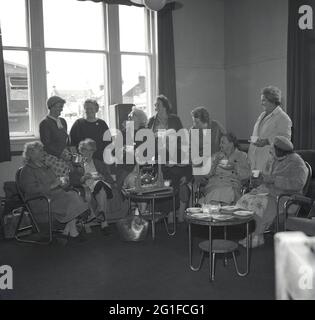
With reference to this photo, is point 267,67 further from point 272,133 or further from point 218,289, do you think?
point 218,289

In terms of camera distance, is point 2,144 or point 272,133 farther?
point 2,144

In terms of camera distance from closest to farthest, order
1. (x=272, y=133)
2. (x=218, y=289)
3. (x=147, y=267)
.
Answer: (x=218, y=289) < (x=147, y=267) < (x=272, y=133)

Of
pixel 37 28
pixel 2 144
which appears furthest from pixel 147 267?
pixel 37 28

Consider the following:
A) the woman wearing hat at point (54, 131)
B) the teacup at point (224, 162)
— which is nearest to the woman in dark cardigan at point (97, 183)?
the woman wearing hat at point (54, 131)

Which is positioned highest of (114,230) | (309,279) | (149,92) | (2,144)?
(149,92)

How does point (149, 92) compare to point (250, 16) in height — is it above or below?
below

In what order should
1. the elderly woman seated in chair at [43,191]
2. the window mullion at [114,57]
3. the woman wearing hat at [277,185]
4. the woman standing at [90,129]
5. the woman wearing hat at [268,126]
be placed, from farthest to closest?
the window mullion at [114,57] → the woman standing at [90,129] → the woman wearing hat at [268,126] → the elderly woman seated in chair at [43,191] → the woman wearing hat at [277,185]

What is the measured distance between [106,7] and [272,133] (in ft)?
11.3

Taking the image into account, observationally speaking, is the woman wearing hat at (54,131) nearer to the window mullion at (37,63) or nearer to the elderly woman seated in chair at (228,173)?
the window mullion at (37,63)

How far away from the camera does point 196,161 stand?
5.67 m

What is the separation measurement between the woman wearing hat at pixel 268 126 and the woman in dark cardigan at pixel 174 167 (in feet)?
2.88

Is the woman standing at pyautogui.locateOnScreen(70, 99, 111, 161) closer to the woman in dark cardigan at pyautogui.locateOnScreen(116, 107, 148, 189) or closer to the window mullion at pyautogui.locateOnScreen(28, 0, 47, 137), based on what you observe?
the woman in dark cardigan at pyautogui.locateOnScreen(116, 107, 148, 189)

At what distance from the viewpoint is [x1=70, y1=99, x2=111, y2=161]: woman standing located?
6.01 meters

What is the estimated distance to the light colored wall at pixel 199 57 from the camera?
799 cm
